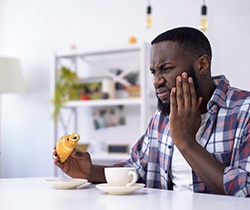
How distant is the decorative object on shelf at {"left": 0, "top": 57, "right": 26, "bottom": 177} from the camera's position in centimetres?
362

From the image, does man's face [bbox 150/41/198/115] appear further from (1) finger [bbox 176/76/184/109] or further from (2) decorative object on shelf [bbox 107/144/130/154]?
(2) decorative object on shelf [bbox 107/144/130/154]

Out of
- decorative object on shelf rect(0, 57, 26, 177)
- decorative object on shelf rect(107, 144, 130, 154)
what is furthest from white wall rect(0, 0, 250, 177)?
decorative object on shelf rect(107, 144, 130, 154)

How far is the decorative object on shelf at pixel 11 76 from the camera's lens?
3.62 metres

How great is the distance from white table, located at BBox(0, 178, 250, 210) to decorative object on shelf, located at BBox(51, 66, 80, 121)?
6.96 ft

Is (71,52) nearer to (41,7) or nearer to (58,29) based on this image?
(58,29)

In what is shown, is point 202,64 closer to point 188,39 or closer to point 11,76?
point 188,39

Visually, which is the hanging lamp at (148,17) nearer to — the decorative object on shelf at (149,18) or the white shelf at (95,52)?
the decorative object on shelf at (149,18)

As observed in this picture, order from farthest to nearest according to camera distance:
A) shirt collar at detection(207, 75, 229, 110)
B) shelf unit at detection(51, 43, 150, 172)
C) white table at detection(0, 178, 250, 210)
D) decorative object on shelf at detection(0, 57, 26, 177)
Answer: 1. decorative object on shelf at detection(0, 57, 26, 177)
2. shelf unit at detection(51, 43, 150, 172)
3. shirt collar at detection(207, 75, 229, 110)
4. white table at detection(0, 178, 250, 210)

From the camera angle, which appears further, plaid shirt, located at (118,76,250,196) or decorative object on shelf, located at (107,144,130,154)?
decorative object on shelf, located at (107,144,130,154)

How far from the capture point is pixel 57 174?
3529 millimetres

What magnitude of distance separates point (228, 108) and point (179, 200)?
53 centimetres

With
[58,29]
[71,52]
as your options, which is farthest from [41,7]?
[71,52]

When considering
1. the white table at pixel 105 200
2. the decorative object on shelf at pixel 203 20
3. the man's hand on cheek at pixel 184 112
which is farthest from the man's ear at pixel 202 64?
the decorative object on shelf at pixel 203 20

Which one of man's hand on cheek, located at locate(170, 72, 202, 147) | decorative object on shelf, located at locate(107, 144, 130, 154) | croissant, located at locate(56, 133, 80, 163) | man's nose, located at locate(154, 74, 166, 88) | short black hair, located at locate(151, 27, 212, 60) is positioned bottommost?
decorative object on shelf, located at locate(107, 144, 130, 154)
